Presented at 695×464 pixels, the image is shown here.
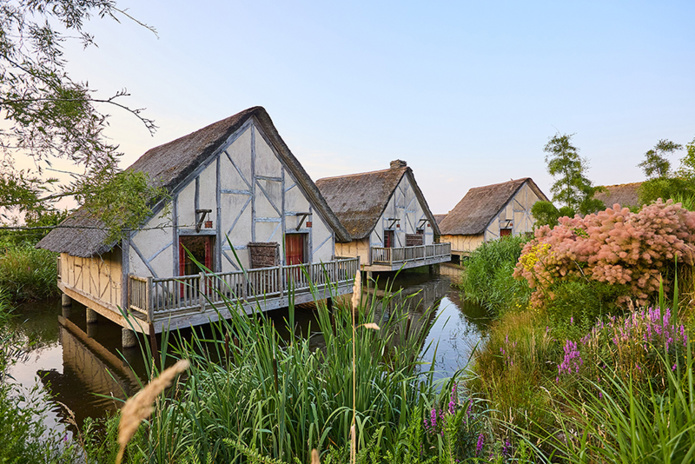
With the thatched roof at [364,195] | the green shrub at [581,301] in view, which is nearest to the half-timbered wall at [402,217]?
the thatched roof at [364,195]

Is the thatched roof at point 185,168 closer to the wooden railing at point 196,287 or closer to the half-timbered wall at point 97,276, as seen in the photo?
the half-timbered wall at point 97,276

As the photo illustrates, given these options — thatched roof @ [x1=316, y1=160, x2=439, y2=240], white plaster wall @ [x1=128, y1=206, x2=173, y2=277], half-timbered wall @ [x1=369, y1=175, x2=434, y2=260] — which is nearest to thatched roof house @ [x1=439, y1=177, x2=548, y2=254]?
thatched roof @ [x1=316, y1=160, x2=439, y2=240]

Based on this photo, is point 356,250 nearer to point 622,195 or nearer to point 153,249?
point 153,249

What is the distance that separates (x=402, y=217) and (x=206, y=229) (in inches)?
449

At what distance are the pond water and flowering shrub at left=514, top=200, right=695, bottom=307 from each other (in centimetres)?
207

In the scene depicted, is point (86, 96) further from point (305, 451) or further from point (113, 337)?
point (113, 337)

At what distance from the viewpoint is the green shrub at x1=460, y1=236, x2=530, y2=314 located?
8.99 m

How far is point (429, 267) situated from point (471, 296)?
25.3 feet

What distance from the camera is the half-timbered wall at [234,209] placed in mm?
7730

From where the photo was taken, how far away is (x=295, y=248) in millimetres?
11000

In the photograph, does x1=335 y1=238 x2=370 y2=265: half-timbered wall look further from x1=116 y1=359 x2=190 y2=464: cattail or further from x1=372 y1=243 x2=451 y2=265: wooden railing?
x1=116 y1=359 x2=190 y2=464: cattail

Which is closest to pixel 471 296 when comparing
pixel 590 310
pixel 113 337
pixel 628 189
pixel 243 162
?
pixel 590 310

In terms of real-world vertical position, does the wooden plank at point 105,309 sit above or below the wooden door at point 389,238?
below

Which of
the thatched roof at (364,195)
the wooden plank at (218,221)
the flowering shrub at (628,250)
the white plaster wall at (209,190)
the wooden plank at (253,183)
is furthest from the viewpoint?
the thatched roof at (364,195)
